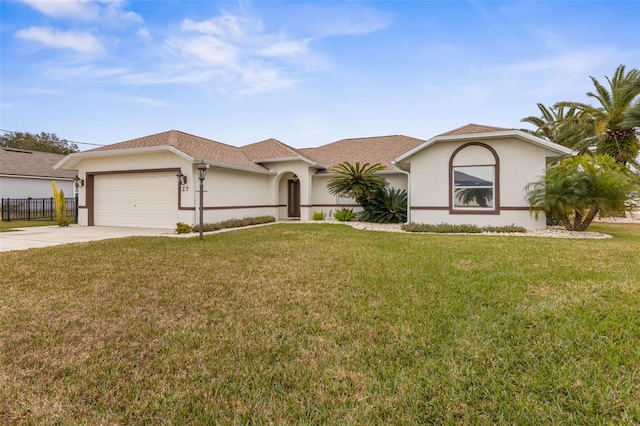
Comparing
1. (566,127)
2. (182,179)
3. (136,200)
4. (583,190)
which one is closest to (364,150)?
(182,179)

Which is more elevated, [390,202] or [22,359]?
[390,202]

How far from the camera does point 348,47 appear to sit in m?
13.5

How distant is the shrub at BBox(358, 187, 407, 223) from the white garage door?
29.8 feet

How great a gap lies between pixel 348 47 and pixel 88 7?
9720 millimetres

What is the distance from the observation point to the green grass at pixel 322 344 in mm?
2219

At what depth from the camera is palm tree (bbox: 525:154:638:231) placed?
395 inches

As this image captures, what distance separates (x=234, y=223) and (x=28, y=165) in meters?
22.9

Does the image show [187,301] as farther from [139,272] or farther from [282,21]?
[282,21]

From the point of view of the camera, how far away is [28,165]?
2484 cm

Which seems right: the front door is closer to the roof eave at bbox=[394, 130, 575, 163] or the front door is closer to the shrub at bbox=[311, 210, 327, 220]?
the shrub at bbox=[311, 210, 327, 220]

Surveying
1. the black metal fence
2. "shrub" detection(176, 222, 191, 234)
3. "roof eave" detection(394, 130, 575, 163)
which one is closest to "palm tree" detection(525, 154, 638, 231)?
"roof eave" detection(394, 130, 575, 163)

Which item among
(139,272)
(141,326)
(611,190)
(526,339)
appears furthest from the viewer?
(611,190)

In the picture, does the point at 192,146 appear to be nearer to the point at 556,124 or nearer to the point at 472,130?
the point at 472,130

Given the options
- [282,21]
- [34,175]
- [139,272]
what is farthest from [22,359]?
[34,175]
